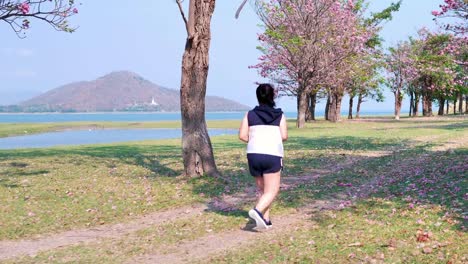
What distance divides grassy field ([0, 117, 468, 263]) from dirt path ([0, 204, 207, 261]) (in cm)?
36

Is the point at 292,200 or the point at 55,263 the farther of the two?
the point at 292,200

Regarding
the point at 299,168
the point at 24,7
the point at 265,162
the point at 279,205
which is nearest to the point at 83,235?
the point at 265,162

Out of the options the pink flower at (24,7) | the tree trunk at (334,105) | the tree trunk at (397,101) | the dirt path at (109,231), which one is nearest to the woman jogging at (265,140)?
the dirt path at (109,231)

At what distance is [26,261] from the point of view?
8711 millimetres

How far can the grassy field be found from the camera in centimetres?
852

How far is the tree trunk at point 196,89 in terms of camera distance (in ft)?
52.9

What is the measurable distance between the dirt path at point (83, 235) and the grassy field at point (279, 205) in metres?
0.36

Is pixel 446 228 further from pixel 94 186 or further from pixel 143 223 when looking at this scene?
pixel 94 186

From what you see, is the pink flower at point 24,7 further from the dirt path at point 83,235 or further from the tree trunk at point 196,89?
the dirt path at point 83,235

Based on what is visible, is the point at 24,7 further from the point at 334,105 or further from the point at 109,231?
the point at 334,105

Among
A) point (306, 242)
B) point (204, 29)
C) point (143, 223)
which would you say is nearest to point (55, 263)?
point (143, 223)

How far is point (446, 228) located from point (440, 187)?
183 inches

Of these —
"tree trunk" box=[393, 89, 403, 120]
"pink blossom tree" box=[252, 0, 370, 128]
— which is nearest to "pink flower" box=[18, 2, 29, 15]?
"pink blossom tree" box=[252, 0, 370, 128]

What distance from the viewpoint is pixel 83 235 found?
10.7m
